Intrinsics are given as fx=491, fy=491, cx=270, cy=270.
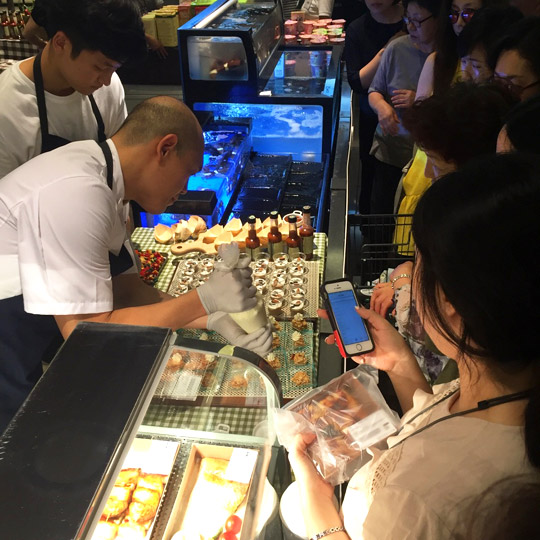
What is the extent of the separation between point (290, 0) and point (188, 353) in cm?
900

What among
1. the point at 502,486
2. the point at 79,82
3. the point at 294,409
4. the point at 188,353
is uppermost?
the point at 79,82

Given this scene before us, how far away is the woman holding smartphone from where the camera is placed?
3.31 ft

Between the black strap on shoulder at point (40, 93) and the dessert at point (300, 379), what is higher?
the black strap on shoulder at point (40, 93)

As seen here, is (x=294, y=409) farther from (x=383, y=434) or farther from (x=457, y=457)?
(x=457, y=457)

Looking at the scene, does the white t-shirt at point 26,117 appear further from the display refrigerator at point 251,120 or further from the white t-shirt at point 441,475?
the white t-shirt at point 441,475

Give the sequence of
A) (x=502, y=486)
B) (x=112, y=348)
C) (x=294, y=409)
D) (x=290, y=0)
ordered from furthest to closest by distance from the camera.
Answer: (x=290, y=0) → (x=294, y=409) → (x=112, y=348) → (x=502, y=486)

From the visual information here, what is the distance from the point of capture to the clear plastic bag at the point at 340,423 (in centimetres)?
164

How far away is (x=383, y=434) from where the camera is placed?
5.43 feet

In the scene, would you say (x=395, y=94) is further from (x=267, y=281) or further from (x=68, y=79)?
(x=68, y=79)

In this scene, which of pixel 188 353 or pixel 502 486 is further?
pixel 188 353

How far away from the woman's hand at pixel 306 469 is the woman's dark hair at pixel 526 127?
54.2 inches

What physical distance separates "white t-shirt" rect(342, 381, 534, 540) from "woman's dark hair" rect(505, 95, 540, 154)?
1253 mm

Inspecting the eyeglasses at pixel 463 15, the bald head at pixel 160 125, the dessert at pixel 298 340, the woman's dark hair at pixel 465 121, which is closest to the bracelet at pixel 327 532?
the dessert at pixel 298 340

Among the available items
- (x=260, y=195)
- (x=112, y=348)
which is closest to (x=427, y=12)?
(x=260, y=195)
